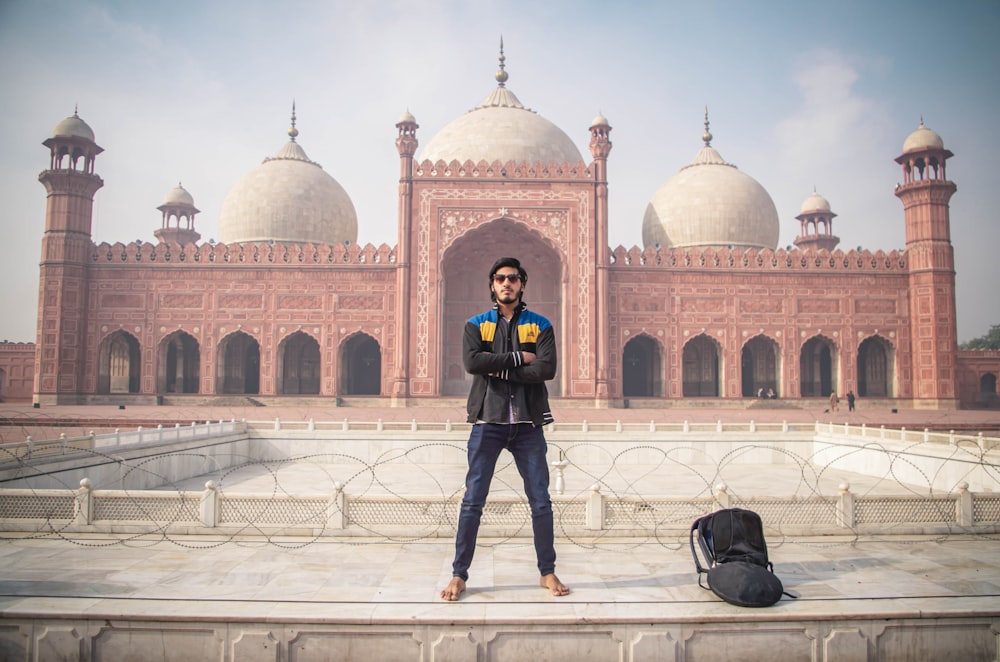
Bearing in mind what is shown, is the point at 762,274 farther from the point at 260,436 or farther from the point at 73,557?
the point at 73,557

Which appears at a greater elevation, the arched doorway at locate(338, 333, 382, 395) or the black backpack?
the arched doorway at locate(338, 333, 382, 395)

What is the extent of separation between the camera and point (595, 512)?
4.90 meters

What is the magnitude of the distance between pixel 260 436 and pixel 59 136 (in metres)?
14.1

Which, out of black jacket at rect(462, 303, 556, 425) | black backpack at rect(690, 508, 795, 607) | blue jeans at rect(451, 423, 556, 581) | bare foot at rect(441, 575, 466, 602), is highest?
black jacket at rect(462, 303, 556, 425)

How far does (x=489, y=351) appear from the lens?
11.4ft

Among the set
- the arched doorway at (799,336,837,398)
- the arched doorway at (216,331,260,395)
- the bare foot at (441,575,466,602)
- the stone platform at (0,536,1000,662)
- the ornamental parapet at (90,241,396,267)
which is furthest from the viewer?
the arched doorway at (799,336,837,398)

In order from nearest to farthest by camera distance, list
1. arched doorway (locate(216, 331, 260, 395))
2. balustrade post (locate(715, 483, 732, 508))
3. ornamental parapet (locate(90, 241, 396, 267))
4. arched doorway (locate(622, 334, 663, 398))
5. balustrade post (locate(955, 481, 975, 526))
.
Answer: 1. balustrade post (locate(715, 483, 732, 508))
2. balustrade post (locate(955, 481, 975, 526))
3. ornamental parapet (locate(90, 241, 396, 267))
4. arched doorway (locate(216, 331, 260, 395))
5. arched doorway (locate(622, 334, 663, 398))

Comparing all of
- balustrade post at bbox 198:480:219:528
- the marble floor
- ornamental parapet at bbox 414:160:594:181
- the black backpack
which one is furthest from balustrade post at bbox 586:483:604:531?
ornamental parapet at bbox 414:160:594:181

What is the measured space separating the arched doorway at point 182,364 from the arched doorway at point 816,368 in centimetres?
1978

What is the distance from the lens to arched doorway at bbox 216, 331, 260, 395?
881 inches

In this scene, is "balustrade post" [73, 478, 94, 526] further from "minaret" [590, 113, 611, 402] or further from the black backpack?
"minaret" [590, 113, 611, 402]

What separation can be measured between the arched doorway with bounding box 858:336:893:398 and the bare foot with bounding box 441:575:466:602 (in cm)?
2216

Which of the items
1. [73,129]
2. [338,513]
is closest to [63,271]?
[73,129]

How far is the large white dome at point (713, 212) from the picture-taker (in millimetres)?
25375
